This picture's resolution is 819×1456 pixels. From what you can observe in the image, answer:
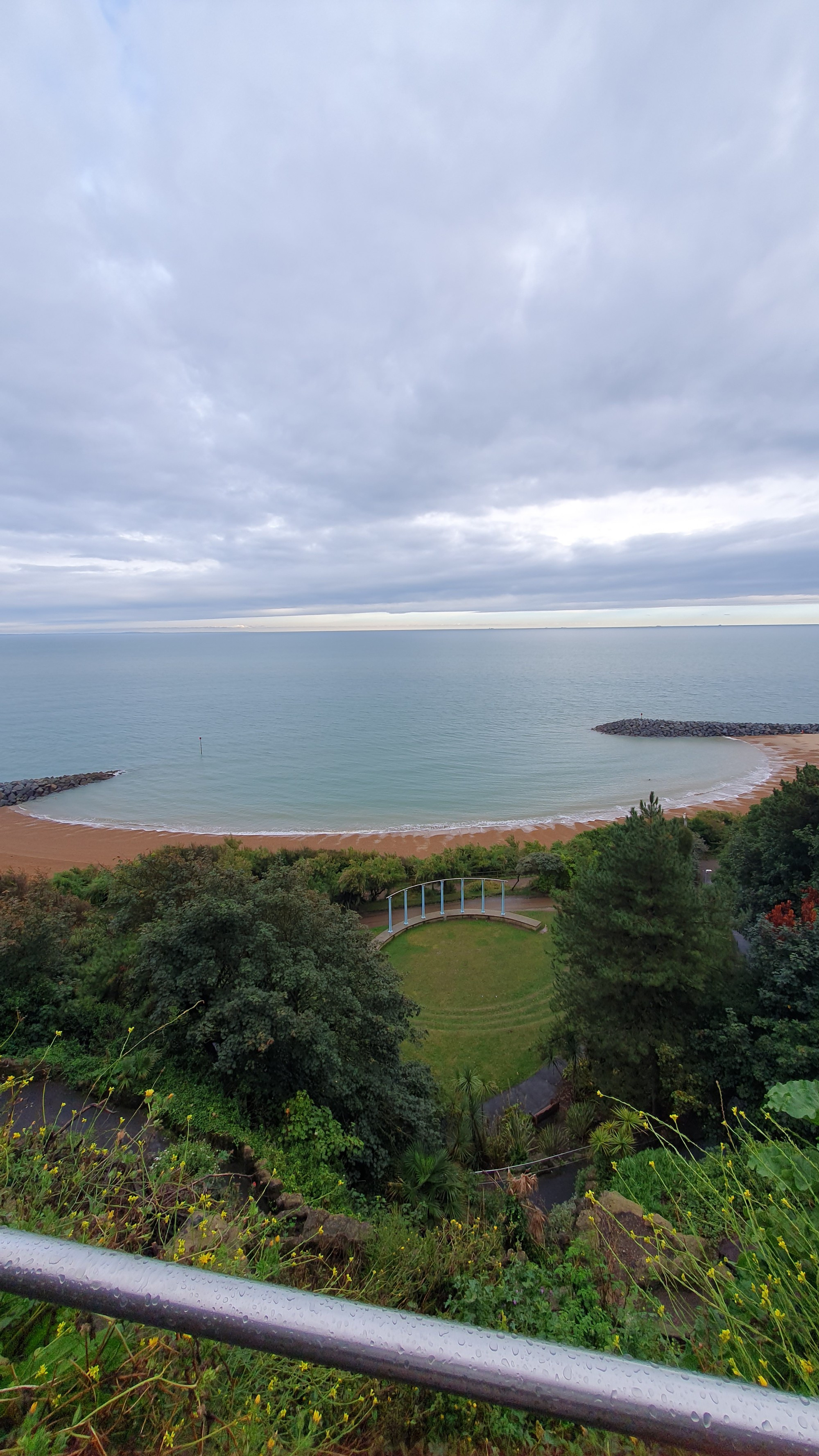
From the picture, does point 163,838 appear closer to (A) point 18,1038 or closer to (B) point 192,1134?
(A) point 18,1038

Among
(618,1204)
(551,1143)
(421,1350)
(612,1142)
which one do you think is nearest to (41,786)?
(551,1143)

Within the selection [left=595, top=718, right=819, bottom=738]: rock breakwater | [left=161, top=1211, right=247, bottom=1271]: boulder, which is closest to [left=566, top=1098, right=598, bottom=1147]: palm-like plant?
[left=161, top=1211, right=247, bottom=1271]: boulder

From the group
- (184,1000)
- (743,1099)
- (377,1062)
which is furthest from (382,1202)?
(743,1099)

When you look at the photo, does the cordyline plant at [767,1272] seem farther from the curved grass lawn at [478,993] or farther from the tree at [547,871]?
the tree at [547,871]

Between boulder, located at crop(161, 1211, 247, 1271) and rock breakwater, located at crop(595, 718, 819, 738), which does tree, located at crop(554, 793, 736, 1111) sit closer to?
boulder, located at crop(161, 1211, 247, 1271)

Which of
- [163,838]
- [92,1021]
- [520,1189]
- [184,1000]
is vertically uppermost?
[184,1000]
